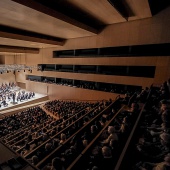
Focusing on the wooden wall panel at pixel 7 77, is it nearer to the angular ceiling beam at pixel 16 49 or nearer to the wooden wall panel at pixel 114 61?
the angular ceiling beam at pixel 16 49

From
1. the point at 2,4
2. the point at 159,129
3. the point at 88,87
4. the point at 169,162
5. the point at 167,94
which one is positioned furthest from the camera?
the point at 88,87

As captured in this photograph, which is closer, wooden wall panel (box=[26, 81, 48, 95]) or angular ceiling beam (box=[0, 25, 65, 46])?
angular ceiling beam (box=[0, 25, 65, 46])

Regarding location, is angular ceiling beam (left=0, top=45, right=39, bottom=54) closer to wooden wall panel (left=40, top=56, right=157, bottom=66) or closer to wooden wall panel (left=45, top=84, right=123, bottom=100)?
wooden wall panel (left=40, top=56, right=157, bottom=66)

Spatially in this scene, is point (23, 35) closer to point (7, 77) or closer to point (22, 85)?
point (22, 85)

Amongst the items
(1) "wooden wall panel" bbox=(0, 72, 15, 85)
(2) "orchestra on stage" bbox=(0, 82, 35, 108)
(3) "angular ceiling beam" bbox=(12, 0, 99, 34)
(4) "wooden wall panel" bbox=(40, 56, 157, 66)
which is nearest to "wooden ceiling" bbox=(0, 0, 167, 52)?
Result: (3) "angular ceiling beam" bbox=(12, 0, 99, 34)

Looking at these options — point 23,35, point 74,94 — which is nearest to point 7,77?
point 74,94

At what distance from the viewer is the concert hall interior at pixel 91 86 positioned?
5.98 feet

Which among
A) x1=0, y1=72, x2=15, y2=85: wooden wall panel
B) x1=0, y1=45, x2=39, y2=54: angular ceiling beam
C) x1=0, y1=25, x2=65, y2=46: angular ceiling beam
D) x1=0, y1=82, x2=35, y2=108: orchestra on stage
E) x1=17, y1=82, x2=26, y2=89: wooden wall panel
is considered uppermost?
x1=0, y1=25, x2=65, y2=46: angular ceiling beam

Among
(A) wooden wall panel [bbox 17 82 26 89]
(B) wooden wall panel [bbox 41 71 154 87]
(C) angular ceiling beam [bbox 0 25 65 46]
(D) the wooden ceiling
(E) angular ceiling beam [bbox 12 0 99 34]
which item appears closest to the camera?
(E) angular ceiling beam [bbox 12 0 99 34]

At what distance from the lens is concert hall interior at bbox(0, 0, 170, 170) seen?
1822mm

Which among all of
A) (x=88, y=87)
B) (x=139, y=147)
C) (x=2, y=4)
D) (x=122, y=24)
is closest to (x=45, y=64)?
(x=88, y=87)

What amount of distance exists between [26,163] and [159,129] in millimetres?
1905

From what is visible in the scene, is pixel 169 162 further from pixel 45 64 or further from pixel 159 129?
pixel 45 64

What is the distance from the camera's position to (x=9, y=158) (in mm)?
1607
